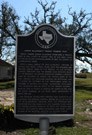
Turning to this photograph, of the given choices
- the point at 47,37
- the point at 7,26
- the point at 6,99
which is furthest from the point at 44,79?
the point at 7,26

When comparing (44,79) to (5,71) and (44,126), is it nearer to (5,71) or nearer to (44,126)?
(44,126)

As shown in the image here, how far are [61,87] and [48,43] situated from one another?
82 centimetres

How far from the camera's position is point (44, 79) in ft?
23.6

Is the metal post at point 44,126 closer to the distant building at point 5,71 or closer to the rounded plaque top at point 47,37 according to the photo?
the rounded plaque top at point 47,37

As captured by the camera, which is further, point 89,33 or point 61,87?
point 89,33

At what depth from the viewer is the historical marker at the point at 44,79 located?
719 centimetres

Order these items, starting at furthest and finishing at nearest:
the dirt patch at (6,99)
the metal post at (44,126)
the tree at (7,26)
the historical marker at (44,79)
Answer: the tree at (7,26), the dirt patch at (6,99), the historical marker at (44,79), the metal post at (44,126)

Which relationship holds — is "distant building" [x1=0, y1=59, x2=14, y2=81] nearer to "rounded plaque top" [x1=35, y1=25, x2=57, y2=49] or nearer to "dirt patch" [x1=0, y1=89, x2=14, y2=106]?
"dirt patch" [x1=0, y1=89, x2=14, y2=106]

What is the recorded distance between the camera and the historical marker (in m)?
7.19

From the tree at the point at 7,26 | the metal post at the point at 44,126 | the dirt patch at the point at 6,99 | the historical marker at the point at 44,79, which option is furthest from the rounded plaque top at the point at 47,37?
the tree at the point at 7,26

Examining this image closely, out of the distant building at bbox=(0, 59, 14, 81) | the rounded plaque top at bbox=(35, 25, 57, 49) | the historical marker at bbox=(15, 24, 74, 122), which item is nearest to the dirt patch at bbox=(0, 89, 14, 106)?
the historical marker at bbox=(15, 24, 74, 122)

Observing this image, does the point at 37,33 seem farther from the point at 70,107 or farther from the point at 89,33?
the point at 89,33

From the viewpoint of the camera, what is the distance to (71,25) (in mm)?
45969

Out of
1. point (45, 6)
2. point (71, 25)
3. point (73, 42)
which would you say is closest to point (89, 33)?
point (71, 25)
